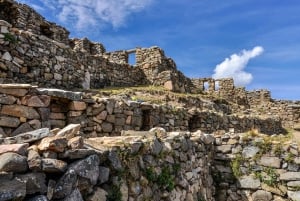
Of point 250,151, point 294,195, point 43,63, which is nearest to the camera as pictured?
point 294,195

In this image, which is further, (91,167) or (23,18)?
(23,18)

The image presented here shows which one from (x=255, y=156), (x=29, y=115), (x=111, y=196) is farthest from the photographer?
(x=255, y=156)

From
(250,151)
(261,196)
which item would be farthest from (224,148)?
(261,196)

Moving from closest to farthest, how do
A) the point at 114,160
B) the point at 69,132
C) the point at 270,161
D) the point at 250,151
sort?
the point at 69,132 < the point at 114,160 < the point at 270,161 < the point at 250,151

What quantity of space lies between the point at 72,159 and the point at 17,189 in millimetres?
743

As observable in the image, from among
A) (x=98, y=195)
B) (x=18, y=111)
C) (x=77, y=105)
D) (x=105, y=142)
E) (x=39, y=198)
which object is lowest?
(x=98, y=195)

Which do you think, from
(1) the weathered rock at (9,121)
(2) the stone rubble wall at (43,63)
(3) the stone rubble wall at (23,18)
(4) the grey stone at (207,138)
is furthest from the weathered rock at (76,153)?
(3) the stone rubble wall at (23,18)

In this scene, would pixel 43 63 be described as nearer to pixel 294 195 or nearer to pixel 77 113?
pixel 77 113

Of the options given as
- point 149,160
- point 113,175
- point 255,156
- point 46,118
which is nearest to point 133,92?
point 255,156

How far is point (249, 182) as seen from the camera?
25.0ft

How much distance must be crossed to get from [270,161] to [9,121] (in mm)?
5956

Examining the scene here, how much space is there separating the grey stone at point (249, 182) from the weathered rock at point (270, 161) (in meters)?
0.46

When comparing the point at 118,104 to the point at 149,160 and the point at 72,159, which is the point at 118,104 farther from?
the point at 72,159

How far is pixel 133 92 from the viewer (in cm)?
1362
